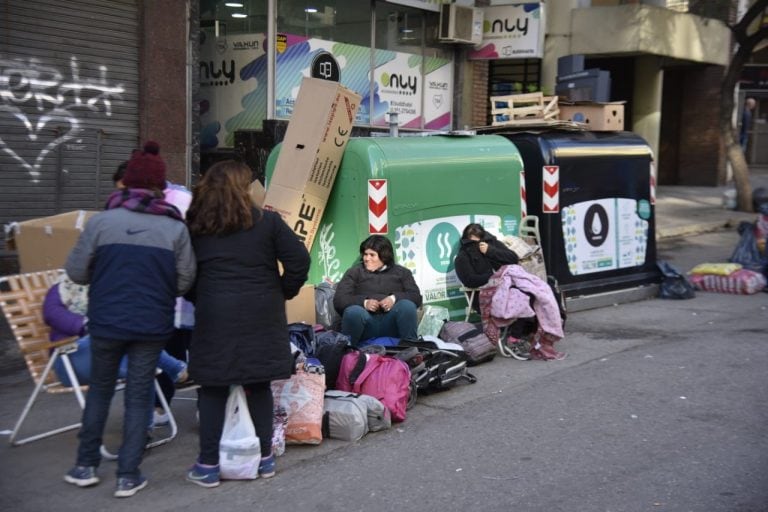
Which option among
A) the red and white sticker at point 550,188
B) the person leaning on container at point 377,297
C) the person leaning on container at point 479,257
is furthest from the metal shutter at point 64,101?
the red and white sticker at point 550,188

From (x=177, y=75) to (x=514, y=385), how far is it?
5.81 m

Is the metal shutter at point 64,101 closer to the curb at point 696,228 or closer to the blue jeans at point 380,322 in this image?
the blue jeans at point 380,322

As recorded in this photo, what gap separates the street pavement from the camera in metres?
4.67

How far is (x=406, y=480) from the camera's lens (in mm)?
4961

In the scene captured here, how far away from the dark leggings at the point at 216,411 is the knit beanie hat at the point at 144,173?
1.09 m

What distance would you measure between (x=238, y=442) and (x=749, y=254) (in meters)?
8.76

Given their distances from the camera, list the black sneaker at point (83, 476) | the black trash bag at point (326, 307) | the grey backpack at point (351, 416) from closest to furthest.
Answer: the black sneaker at point (83, 476) → the grey backpack at point (351, 416) → the black trash bag at point (326, 307)

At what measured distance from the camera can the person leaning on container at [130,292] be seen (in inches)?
178

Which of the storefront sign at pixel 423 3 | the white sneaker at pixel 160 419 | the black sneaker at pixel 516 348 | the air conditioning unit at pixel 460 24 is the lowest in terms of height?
the white sneaker at pixel 160 419

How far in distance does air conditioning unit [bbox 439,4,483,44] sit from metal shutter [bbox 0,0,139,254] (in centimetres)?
595

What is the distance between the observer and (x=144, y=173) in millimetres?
4703

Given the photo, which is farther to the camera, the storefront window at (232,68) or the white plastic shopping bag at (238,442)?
the storefront window at (232,68)

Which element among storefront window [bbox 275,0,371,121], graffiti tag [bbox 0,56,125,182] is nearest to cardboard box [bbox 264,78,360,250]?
graffiti tag [bbox 0,56,125,182]

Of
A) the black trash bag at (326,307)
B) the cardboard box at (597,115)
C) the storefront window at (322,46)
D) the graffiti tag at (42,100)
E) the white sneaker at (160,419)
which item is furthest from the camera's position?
the storefront window at (322,46)
